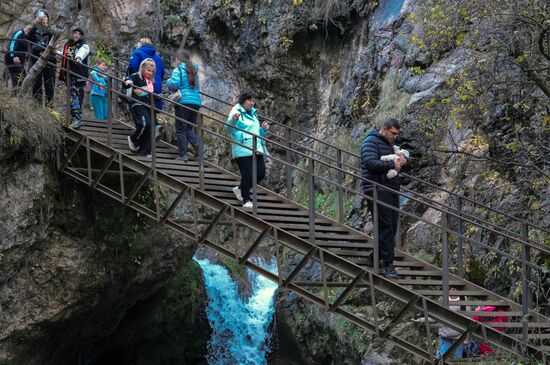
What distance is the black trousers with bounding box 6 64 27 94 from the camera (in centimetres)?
1251

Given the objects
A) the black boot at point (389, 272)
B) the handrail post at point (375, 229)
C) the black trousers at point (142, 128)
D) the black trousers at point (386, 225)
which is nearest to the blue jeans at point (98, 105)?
the black trousers at point (142, 128)

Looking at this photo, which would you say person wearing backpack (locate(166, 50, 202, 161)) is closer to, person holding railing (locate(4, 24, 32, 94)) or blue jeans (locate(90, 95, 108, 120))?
blue jeans (locate(90, 95, 108, 120))

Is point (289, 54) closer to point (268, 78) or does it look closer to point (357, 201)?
point (268, 78)

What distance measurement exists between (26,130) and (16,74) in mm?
2213

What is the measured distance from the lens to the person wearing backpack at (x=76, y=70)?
11688 millimetres

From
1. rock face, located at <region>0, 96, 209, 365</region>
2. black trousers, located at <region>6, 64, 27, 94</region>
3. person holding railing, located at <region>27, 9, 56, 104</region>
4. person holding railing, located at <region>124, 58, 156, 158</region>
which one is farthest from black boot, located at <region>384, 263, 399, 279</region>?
black trousers, located at <region>6, 64, 27, 94</region>

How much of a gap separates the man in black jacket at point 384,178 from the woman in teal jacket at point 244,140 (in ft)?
4.88

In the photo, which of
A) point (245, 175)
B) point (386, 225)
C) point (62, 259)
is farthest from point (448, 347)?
point (62, 259)

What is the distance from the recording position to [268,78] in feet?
78.3

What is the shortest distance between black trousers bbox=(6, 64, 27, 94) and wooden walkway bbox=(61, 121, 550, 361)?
1.35 metres

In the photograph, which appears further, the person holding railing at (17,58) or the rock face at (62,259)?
the person holding railing at (17,58)

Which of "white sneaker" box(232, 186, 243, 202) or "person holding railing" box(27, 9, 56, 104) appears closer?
"white sneaker" box(232, 186, 243, 202)

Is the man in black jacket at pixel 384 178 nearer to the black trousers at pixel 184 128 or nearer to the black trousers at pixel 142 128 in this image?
the black trousers at pixel 184 128

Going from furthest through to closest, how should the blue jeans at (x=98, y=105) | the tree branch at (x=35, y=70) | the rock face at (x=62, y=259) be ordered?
the blue jeans at (x=98, y=105) → the tree branch at (x=35, y=70) → the rock face at (x=62, y=259)
